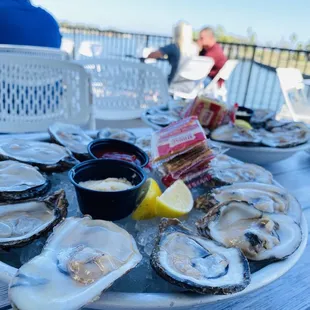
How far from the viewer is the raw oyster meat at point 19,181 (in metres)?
0.66

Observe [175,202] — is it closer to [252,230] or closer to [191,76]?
[252,230]

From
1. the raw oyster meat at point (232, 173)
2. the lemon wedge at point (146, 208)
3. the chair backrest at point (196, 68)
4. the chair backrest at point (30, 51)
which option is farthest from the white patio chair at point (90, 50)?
the lemon wedge at point (146, 208)

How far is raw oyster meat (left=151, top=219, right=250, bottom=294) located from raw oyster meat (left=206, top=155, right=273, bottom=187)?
28cm

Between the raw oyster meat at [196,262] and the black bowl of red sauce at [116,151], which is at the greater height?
the raw oyster meat at [196,262]

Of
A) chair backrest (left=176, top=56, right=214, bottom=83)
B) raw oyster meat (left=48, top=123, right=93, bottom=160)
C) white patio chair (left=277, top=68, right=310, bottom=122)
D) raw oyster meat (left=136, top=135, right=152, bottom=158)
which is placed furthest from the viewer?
chair backrest (left=176, top=56, right=214, bottom=83)

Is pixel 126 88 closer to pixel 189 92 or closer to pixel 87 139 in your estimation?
pixel 87 139

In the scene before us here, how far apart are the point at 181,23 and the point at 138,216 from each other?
16.7ft

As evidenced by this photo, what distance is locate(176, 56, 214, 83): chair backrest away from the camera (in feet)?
14.7

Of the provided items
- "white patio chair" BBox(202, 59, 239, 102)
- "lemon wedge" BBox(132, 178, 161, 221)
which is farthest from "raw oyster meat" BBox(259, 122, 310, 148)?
"white patio chair" BBox(202, 59, 239, 102)

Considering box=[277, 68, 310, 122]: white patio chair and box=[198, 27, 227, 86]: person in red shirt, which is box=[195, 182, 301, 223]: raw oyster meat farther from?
box=[198, 27, 227, 86]: person in red shirt

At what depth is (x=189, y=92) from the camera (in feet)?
15.4

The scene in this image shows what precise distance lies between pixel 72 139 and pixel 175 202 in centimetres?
43

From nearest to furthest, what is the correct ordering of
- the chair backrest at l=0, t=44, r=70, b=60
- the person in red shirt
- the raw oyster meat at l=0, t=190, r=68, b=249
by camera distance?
the raw oyster meat at l=0, t=190, r=68, b=249 → the chair backrest at l=0, t=44, r=70, b=60 → the person in red shirt

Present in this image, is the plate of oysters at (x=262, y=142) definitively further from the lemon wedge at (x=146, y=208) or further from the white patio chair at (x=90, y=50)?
the white patio chair at (x=90, y=50)
